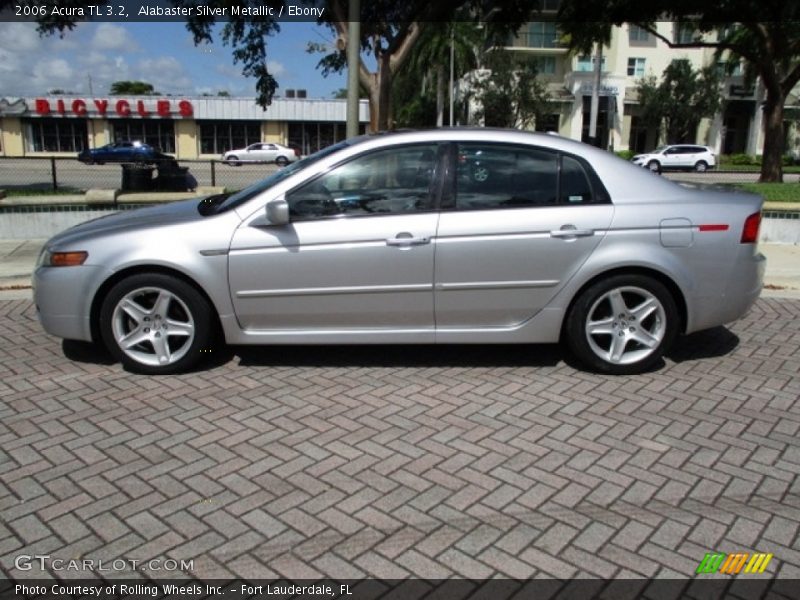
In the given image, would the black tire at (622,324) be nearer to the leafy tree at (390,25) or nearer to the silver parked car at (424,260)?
the silver parked car at (424,260)

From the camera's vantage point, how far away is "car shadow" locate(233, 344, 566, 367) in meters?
5.18

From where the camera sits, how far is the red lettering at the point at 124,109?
49656 millimetres

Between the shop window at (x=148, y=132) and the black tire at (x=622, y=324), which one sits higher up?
the shop window at (x=148, y=132)

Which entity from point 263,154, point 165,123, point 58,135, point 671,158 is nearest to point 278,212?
point 263,154

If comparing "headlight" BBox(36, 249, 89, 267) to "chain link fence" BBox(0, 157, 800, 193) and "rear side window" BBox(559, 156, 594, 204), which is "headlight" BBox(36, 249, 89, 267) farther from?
"chain link fence" BBox(0, 157, 800, 193)

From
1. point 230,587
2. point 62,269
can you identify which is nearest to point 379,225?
point 62,269

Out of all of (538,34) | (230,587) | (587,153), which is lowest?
(230,587)

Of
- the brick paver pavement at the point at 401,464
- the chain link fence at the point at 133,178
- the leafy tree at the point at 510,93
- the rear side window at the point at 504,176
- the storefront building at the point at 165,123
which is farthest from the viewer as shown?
the leafy tree at the point at 510,93

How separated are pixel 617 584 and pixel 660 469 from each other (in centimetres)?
105

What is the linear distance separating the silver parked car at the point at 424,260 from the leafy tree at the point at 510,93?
46.8 m

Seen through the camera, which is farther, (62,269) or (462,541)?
(62,269)

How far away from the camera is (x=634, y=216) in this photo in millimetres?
4762

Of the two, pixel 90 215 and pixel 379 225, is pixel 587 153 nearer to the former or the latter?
pixel 379 225

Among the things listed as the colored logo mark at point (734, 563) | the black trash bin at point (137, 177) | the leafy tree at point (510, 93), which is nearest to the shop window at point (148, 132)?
the leafy tree at point (510, 93)
